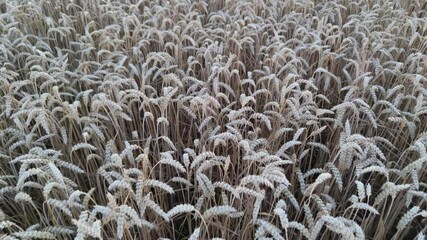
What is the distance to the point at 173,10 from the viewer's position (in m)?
2.36

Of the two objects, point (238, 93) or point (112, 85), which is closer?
point (112, 85)

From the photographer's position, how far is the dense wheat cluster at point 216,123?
1.19 m

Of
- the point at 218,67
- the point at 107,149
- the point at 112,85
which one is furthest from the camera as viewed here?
the point at 218,67

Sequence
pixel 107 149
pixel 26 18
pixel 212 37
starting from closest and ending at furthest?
pixel 107 149
pixel 212 37
pixel 26 18

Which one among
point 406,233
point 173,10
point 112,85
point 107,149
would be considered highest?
point 173,10

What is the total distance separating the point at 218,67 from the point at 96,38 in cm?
89

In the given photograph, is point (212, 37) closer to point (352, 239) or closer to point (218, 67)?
point (218, 67)

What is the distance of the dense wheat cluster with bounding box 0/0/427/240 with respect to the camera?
3.90 feet

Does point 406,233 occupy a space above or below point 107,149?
below

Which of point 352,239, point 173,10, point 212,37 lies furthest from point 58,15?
point 352,239

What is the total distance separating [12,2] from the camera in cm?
244

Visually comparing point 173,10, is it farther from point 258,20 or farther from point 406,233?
point 406,233

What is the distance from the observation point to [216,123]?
1686 millimetres

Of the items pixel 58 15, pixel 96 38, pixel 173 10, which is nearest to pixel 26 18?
pixel 58 15
